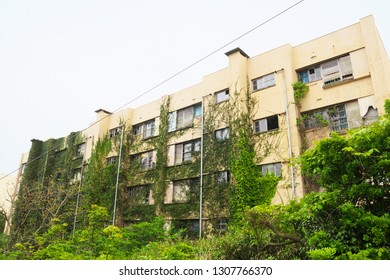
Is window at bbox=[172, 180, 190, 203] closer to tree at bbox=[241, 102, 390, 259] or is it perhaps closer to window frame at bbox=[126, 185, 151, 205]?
window frame at bbox=[126, 185, 151, 205]

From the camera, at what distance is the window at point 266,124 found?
17562 millimetres

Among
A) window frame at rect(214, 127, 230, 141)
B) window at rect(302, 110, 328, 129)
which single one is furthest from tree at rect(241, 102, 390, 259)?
window frame at rect(214, 127, 230, 141)

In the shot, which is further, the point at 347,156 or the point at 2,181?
the point at 2,181

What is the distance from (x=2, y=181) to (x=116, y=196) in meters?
34.2

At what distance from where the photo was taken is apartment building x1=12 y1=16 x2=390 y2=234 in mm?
15266

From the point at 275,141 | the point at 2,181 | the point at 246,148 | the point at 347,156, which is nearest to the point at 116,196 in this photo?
the point at 246,148

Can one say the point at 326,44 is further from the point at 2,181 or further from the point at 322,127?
the point at 2,181

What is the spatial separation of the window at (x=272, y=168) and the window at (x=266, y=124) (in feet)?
7.32

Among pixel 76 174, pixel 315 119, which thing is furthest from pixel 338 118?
pixel 76 174

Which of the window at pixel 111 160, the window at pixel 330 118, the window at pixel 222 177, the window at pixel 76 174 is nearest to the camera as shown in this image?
the window at pixel 330 118

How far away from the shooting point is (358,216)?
645cm

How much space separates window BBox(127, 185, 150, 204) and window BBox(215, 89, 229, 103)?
871 cm

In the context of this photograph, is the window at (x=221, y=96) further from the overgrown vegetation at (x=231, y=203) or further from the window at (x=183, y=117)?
the window at (x=183, y=117)

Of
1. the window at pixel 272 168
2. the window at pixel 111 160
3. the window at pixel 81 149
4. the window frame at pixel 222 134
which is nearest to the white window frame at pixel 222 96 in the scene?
the window frame at pixel 222 134
